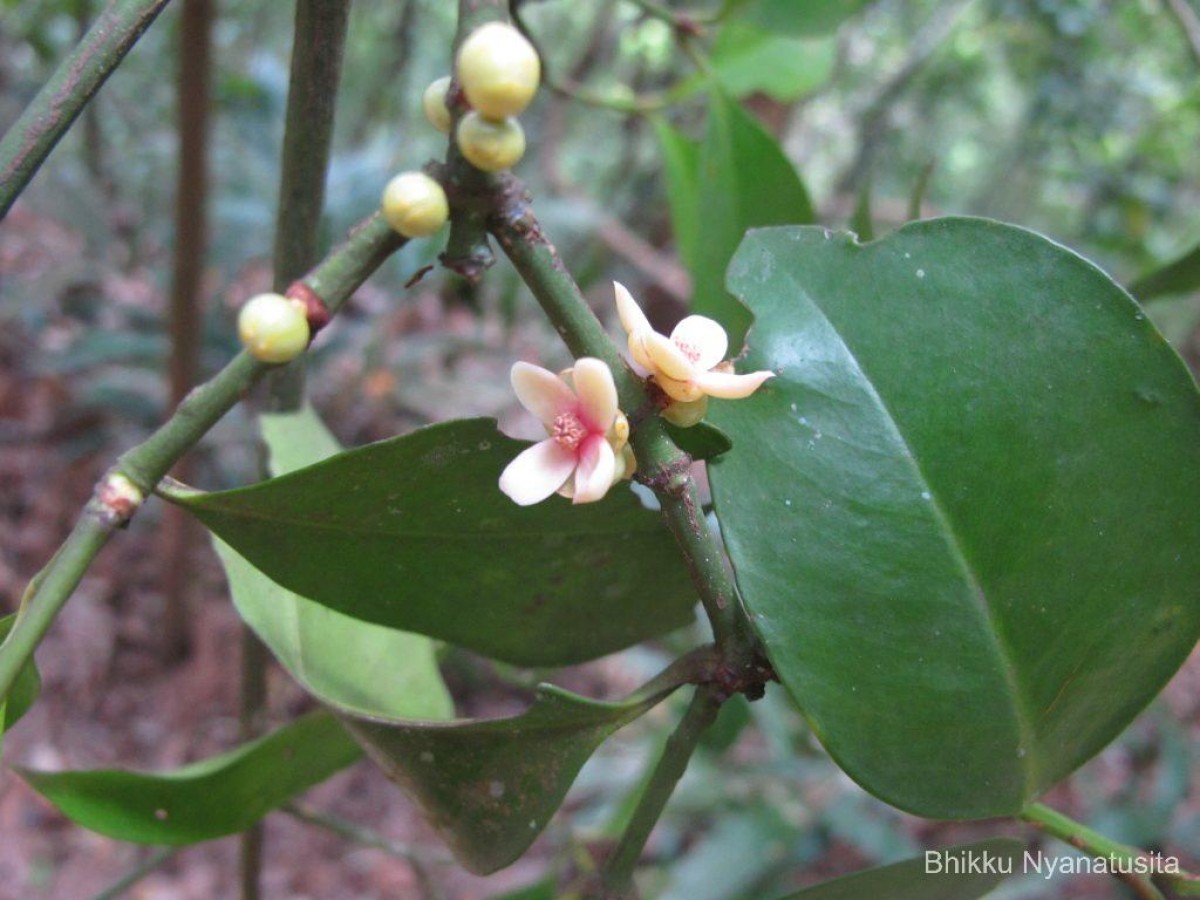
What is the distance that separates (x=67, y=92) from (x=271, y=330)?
10cm

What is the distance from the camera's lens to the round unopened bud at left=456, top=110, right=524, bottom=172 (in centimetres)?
29

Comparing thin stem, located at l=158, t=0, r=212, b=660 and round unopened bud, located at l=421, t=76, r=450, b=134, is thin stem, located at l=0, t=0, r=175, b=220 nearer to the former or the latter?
round unopened bud, located at l=421, t=76, r=450, b=134

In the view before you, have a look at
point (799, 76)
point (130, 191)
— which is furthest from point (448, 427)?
point (130, 191)

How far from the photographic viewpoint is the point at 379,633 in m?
0.56

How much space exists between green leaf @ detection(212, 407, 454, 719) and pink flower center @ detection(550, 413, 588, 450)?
0.53 feet

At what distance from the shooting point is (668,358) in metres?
0.32

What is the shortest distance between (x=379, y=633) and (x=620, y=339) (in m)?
1.72

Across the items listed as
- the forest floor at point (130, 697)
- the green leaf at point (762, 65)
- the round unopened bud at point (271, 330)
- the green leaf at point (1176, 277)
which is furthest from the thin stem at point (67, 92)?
the forest floor at point (130, 697)

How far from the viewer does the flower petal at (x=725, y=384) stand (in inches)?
12.8

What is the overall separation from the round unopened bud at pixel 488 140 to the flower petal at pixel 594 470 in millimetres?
97

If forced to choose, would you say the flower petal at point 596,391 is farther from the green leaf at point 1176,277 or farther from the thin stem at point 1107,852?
the green leaf at point 1176,277

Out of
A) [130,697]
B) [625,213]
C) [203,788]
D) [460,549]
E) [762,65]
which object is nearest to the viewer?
[460,549]

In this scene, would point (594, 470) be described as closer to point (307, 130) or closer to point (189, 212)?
point (307, 130)

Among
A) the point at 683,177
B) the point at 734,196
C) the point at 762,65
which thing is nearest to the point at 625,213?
the point at 762,65
